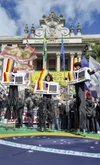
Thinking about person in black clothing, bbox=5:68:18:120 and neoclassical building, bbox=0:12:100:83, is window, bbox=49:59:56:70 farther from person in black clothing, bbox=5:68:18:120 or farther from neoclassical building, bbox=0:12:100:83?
person in black clothing, bbox=5:68:18:120

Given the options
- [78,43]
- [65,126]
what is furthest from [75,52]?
[65,126]

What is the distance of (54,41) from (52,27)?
4131mm

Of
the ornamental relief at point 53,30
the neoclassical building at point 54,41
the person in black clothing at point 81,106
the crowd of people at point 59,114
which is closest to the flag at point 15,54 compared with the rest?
the crowd of people at point 59,114

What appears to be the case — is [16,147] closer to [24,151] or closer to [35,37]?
[24,151]

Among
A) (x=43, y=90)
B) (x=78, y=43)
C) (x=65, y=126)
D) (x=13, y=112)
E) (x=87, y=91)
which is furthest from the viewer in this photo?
(x=78, y=43)

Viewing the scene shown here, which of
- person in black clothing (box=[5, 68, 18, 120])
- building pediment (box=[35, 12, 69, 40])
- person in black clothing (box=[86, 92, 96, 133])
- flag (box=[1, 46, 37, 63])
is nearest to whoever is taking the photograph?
person in black clothing (box=[5, 68, 18, 120])

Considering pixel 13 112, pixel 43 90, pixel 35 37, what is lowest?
pixel 13 112

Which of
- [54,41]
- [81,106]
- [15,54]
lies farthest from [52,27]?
[81,106]

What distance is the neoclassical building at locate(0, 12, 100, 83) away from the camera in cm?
3644

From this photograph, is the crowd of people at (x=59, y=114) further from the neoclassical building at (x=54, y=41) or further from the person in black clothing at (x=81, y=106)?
the neoclassical building at (x=54, y=41)

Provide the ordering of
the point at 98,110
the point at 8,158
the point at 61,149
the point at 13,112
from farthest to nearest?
the point at 98,110, the point at 13,112, the point at 61,149, the point at 8,158

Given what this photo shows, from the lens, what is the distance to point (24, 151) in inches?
154

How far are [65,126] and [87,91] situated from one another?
107 inches

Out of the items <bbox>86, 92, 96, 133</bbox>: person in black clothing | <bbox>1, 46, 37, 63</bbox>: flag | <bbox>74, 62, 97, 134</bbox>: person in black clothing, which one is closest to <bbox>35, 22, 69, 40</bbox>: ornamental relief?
<bbox>1, 46, 37, 63</bbox>: flag
